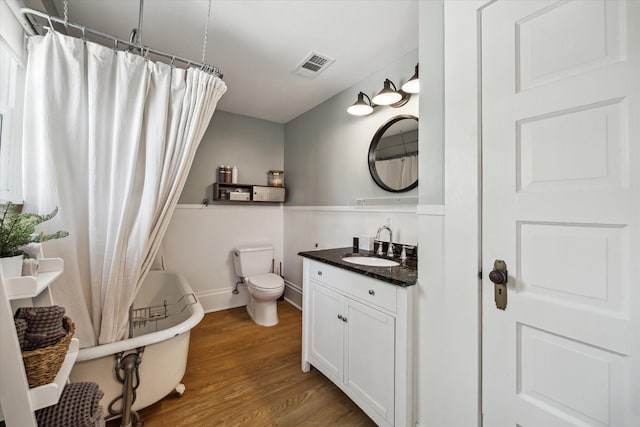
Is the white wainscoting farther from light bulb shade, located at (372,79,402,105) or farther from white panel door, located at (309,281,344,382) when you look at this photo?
light bulb shade, located at (372,79,402,105)

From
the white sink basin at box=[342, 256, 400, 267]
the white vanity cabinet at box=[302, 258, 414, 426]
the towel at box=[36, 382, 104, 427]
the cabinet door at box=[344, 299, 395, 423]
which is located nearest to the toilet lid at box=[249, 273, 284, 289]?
the white vanity cabinet at box=[302, 258, 414, 426]

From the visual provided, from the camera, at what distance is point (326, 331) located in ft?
5.60

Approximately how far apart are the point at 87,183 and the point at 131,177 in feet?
0.65

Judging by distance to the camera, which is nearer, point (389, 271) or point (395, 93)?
point (389, 271)

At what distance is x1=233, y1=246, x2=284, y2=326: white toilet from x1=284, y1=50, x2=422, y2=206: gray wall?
0.84 meters

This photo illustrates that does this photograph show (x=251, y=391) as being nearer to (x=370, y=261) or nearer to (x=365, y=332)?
(x=365, y=332)

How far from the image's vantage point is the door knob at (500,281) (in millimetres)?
990

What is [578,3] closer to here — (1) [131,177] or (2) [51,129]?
(1) [131,177]

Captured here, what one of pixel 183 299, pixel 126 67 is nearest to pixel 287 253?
pixel 183 299

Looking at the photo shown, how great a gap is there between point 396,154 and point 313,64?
1.05 m

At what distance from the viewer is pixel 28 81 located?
1172 mm

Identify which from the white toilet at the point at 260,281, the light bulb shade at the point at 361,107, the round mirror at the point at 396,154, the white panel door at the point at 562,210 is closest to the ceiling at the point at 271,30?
the light bulb shade at the point at 361,107

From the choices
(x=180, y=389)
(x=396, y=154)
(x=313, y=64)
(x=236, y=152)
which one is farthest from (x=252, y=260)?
(x=313, y=64)

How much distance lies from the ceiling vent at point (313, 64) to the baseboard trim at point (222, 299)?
253 centimetres
